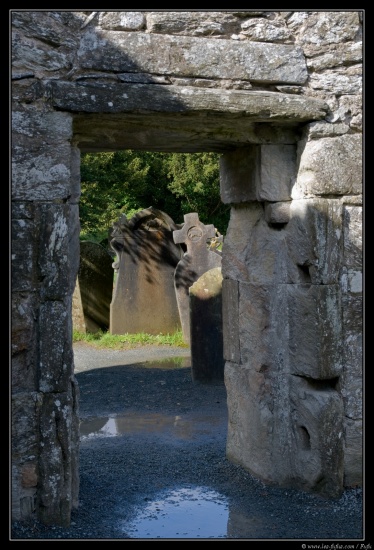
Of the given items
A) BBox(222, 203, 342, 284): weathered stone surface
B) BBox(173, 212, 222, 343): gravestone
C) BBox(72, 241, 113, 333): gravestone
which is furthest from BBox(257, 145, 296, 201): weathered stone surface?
BBox(72, 241, 113, 333): gravestone

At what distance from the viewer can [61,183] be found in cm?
436

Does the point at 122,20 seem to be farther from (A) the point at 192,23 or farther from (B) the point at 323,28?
(B) the point at 323,28


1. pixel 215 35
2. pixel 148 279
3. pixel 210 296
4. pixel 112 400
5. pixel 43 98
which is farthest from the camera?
pixel 148 279

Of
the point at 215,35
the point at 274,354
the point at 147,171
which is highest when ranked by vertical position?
the point at 147,171

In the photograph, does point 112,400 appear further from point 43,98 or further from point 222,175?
point 43,98

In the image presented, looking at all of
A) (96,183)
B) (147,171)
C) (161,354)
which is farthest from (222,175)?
(147,171)

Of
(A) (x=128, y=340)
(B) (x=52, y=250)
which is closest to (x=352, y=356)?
(B) (x=52, y=250)

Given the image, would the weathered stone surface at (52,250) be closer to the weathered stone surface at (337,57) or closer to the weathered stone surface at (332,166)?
the weathered stone surface at (332,166)

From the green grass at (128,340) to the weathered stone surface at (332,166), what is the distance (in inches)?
274

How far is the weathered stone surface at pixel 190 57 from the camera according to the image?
4.46 meters

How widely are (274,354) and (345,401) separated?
597 millimetres

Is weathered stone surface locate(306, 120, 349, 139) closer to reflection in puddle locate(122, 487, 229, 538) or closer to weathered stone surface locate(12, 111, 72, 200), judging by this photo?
weathered stone surface locate(12, 111, 72, 200)

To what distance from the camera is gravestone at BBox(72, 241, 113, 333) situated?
12406 millimetres

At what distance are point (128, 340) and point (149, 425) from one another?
450 centimetres
